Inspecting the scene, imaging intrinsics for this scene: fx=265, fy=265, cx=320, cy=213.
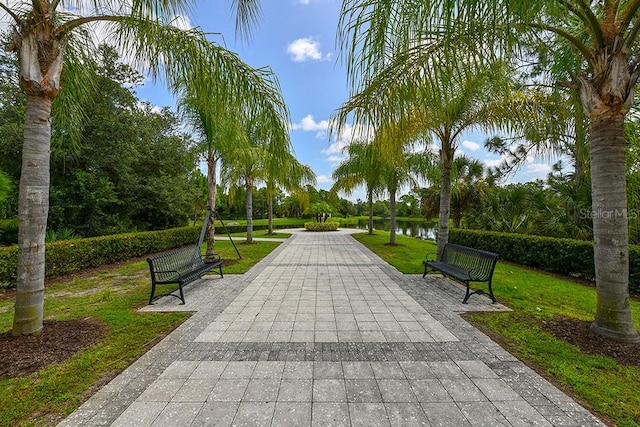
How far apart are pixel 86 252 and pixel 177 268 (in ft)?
14.7

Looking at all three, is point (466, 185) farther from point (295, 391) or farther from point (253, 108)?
point (295, 391)

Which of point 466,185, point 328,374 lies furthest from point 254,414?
point 466,185

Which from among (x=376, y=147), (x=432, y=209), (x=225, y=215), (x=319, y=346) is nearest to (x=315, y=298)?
(x=319, y=346)

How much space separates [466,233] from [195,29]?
11.8 m

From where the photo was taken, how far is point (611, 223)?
10.7 feet

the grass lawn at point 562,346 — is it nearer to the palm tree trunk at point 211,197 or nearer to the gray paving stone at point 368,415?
the gray paving stone at point 368,415

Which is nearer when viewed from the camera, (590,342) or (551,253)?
(590,342)

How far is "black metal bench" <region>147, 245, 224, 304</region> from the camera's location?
16.0 ft

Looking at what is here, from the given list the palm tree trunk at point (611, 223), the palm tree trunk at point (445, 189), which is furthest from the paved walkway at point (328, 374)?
the palm tree trunk at point (445, 189)

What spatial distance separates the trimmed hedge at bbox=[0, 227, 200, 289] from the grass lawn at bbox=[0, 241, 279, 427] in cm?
63

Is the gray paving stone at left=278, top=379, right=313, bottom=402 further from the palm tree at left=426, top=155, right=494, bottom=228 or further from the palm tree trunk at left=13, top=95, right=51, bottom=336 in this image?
the palm tree at left=426, top=155, right=494, bottom=228

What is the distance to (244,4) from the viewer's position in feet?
8.88

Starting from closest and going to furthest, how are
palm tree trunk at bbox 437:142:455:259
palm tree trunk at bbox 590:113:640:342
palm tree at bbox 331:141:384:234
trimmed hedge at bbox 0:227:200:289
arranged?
palm tree trunk at bbox 590:113:640:342
trimmed hedge at bbox 0:227:200:289
palm tree trunk at bbox 437:142:455:259
palm tree at bbox 331:141:384:234

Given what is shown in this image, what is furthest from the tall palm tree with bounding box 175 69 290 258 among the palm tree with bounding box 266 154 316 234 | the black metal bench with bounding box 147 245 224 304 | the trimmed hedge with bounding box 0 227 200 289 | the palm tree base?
the trimmed hedge with bounding box 0 227 200 289
